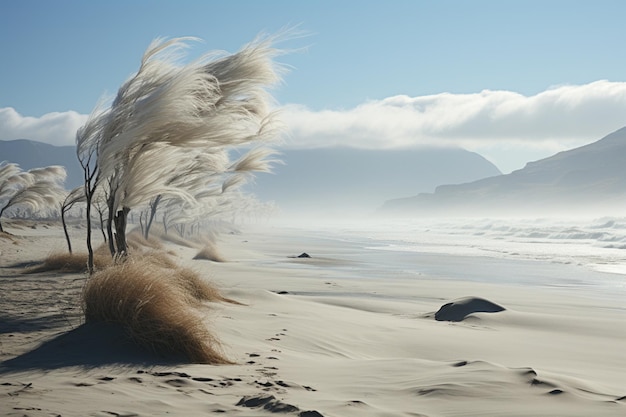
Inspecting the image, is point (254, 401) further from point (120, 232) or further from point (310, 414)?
point (120, 232)

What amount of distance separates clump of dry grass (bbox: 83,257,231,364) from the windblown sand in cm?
14

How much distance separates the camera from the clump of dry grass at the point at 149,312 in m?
5.06

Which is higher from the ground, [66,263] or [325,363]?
[66,263]

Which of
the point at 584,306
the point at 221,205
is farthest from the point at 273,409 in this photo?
the point at 221,205

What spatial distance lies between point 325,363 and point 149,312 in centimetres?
156

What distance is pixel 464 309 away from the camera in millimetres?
9430

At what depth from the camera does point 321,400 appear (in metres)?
4.10

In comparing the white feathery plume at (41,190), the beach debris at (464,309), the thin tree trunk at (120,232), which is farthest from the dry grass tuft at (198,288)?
the white feathery plume at (41,190)

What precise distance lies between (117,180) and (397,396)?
723 centimetres

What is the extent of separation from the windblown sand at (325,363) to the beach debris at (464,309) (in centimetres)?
6

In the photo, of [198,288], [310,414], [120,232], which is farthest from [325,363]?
[120,232]

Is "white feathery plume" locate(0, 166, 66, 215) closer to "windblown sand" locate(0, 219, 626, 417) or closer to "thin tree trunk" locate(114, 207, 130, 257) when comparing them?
"thin tree trunk" locate(114, 207, 130, 257)

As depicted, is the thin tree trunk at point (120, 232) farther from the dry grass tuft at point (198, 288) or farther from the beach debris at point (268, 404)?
the beach debris at point (268, 404)

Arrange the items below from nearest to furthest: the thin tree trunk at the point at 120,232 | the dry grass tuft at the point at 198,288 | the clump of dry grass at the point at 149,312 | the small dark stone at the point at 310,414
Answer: the small dark stone at the point at 310,414
the clump of dry grass at the point at 149,312
the dry grass tuft at the point at 198,288
the thin tree trunk at the point at 120,232
